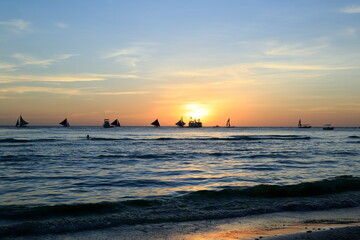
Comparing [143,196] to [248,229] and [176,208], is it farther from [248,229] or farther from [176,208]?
[248,229]

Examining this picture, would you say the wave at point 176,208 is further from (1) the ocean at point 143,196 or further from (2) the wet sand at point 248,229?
(2) the wet sand at point 248,229

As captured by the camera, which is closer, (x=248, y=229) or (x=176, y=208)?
(x=248, y=229)

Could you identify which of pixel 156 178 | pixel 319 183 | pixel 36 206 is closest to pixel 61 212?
pixel 36 206

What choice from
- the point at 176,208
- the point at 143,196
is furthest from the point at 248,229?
the point at 143,196

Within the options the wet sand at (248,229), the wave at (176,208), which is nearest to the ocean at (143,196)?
the wave at (176,208)

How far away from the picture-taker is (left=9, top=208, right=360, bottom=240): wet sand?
6855 mm

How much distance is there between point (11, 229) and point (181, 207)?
16.0ft

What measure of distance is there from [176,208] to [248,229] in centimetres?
291

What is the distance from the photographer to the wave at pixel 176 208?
8.08 meters

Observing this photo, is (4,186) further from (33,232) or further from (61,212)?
(33,232)

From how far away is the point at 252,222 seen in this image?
8.34 m

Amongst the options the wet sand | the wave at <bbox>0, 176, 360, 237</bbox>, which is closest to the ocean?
the wave at <bbox>0, 176, 360, 237</bbox>

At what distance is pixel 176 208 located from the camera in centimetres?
984

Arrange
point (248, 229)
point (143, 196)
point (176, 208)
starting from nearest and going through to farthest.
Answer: point (248, 229), point (176, 208), point (143, 196)
